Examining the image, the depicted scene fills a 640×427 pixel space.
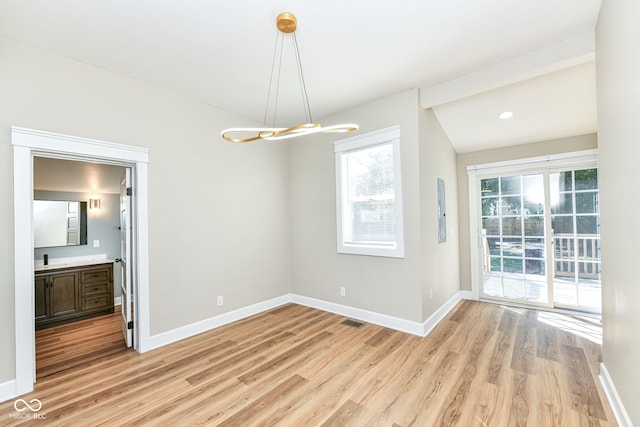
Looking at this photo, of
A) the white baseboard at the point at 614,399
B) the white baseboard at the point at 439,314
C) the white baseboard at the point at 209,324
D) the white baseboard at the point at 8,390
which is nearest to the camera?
the white baseboard at the point at 614,399

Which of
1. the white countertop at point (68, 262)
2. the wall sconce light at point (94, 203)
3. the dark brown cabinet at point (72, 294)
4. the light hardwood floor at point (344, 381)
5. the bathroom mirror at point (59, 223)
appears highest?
the wall sconce light at point (94, 203)

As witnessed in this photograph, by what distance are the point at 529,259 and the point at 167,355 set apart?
488 cm

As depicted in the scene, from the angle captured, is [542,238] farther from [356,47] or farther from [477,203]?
[356,47]

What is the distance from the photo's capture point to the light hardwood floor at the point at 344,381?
189 cm

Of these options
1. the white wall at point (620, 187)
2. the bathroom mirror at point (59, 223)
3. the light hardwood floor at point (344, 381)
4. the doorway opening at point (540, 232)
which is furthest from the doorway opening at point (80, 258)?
the doorway opening at point (540, 232)

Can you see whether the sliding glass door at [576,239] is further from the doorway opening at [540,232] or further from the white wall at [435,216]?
the white wall at [435,216]

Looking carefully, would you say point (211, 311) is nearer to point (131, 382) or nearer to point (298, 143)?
point (131, 382)

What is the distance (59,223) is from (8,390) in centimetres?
287

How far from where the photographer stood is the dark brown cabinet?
357cm

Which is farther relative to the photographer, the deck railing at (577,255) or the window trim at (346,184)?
the deck railing at (577,255)

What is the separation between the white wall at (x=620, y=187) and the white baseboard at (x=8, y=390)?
4139 mm

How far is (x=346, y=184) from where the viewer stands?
386 cm

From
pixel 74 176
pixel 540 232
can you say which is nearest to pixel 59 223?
pixel 74 176

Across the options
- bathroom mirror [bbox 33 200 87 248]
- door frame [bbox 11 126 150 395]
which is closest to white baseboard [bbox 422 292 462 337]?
door frame [bbox 11 126 150 395]
